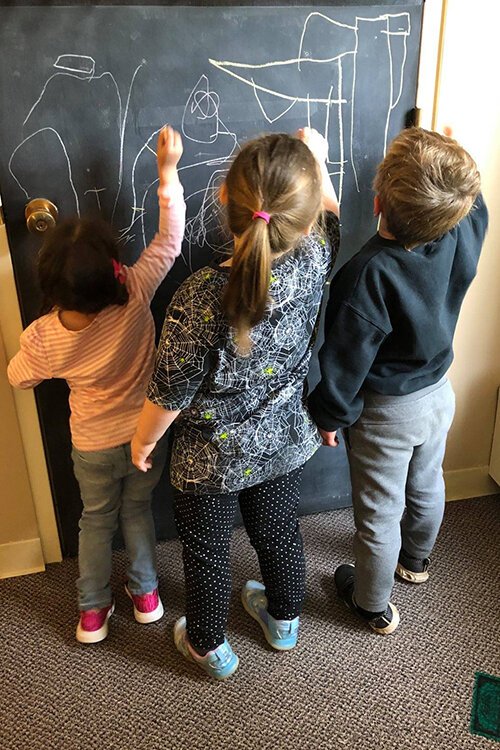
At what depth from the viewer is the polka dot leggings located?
4.75 feet

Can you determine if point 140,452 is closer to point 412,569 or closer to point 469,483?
point 412,569

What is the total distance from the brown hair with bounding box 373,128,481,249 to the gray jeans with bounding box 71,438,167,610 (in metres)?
0.73

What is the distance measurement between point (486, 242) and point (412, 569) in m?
0.86

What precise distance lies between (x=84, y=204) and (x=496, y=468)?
1377mm

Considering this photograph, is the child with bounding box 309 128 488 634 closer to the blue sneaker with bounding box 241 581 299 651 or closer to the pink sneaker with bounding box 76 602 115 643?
the blue sneaker with bounding box 241 581 299 651

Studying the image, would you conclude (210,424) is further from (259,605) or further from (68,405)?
(259,605)

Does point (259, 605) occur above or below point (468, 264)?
below

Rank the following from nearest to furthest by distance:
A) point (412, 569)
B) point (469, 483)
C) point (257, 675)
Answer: point (257, 675), point (412, 569), point (469, 483)

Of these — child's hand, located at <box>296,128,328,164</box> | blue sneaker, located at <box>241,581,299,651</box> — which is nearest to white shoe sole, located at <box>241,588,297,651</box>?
blue sneaker, located at <box>241,581,299,651</box>

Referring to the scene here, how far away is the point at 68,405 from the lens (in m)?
1.70

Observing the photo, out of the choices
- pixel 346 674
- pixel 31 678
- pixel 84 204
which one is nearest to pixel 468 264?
pixel 84 204

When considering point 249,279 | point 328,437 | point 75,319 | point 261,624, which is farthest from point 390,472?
point 75,319

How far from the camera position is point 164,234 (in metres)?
Result: 1.45

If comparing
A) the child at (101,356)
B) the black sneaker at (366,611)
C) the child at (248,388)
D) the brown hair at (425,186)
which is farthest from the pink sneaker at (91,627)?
the brown hair at (425,186)
